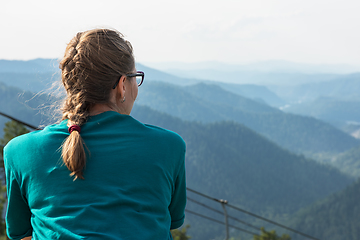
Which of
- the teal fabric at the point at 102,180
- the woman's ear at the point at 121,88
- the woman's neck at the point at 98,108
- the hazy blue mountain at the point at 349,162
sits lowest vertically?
the hazy blue mountain at the point at 349,162

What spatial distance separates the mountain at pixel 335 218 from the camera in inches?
3214

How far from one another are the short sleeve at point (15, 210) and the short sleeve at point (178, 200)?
21.2 inches

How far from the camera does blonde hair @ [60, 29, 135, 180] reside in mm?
1070

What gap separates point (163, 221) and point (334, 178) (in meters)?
139

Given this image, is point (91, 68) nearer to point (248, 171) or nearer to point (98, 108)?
point (98, 108)

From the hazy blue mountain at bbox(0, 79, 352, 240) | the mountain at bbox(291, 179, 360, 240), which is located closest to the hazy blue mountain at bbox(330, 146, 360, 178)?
the hazy blue mountain at bbox(0, 79, 352, 240)

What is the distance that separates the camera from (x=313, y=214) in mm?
87625

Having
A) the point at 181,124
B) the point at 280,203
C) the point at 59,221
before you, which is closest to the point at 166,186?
the point at 59,221

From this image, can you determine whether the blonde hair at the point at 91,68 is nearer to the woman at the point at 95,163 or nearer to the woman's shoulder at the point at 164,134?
the woman at the point at 95,163

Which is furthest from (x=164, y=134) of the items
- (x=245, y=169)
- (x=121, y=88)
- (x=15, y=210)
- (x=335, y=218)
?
(x=245, y=169)

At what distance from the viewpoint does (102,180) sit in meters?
1.00

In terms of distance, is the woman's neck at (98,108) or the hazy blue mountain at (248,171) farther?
the hazy blue mountain at (248,171)

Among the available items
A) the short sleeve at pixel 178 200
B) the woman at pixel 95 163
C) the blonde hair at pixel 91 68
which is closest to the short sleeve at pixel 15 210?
the woman at pixel 95 163

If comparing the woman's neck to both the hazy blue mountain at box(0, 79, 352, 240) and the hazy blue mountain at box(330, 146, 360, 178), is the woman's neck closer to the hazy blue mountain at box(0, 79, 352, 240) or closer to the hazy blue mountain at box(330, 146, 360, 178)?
the hazy blue mountain at box(0, 79, 352, 240)
